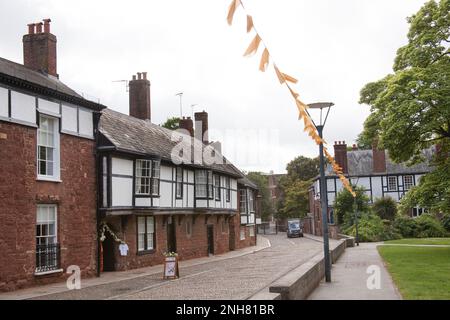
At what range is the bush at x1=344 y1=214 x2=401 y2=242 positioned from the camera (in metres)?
46.2

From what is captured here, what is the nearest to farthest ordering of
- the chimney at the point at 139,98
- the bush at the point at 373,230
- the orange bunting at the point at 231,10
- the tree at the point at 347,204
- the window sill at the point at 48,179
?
the orange bunting at the point at 231,10 → the window sill at the point at 48,179 → the chimney at the point at 139,98 → the bush at the point at 373,230 → the tree at the point at 347,204

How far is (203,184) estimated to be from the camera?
34281mm

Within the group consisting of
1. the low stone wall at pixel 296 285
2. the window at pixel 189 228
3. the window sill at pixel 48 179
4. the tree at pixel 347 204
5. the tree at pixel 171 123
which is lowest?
the low stone wall at pixel 296 285

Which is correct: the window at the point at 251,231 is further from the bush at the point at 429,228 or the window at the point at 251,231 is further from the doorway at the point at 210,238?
the bush at the point at 429,228

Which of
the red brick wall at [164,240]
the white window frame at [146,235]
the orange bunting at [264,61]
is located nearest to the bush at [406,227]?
the red brick wall at [164,240]

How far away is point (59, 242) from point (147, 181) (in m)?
7.06

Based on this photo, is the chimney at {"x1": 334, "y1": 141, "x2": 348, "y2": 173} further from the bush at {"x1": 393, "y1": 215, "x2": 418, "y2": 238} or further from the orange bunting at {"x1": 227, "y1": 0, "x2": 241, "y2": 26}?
the orange bunting at {"x1": 227, "y1": 0, "x2": 241, "y2": 26}

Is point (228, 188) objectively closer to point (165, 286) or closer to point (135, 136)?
point (135, 136)

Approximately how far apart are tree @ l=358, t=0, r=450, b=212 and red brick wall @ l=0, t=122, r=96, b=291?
14.5m

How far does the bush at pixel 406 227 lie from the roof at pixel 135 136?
884 inches

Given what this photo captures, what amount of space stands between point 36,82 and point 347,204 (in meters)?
38.8

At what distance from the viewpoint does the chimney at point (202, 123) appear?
4419 cm

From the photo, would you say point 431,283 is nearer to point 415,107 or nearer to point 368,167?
point 415,107

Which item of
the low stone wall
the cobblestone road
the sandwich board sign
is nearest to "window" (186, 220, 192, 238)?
the cobblestone road
